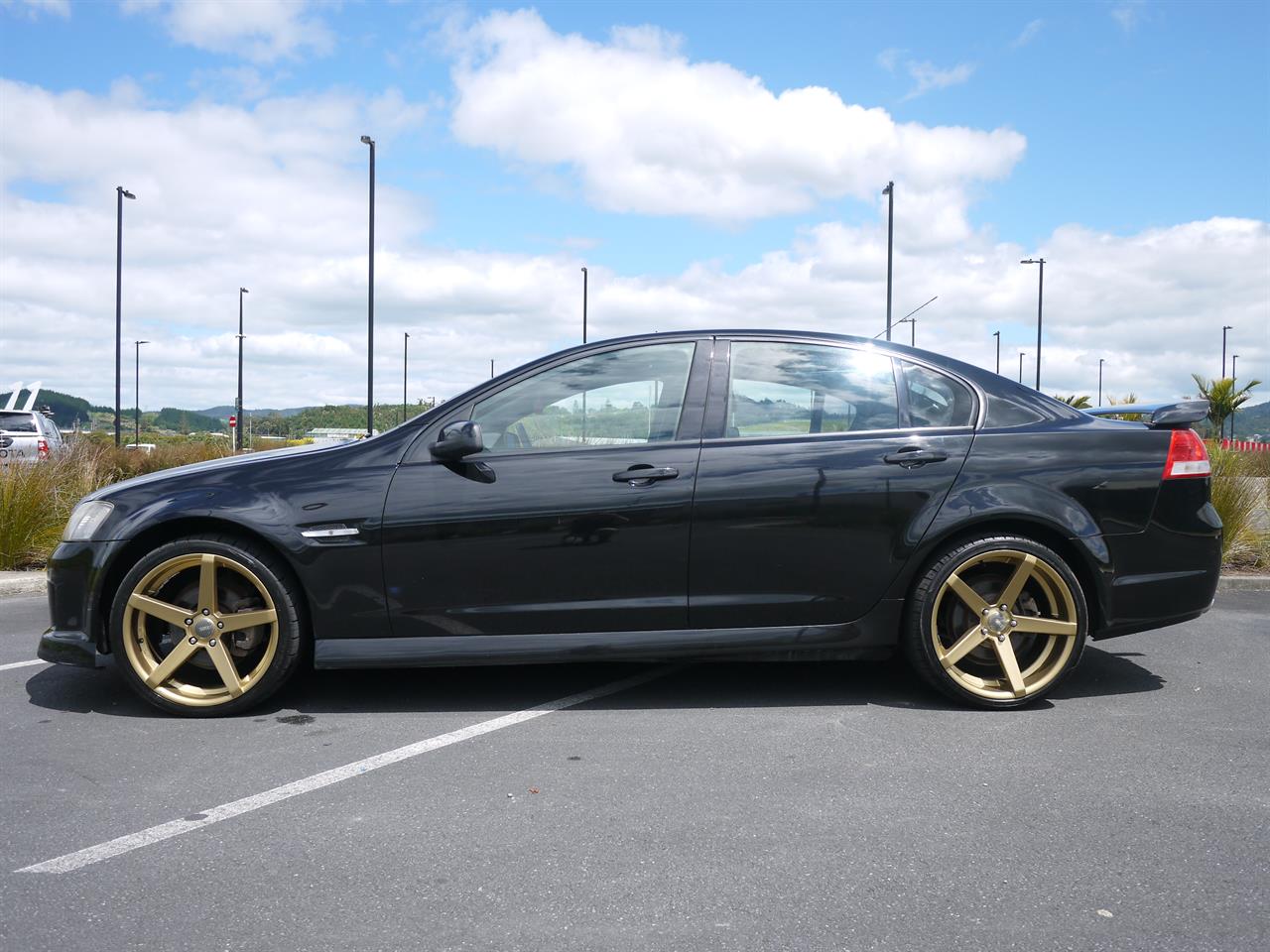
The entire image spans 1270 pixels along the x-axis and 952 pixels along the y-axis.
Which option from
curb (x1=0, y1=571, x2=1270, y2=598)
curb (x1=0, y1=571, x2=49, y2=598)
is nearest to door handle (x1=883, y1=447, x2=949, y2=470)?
curb (x1=0, y1=571, x2=1270, y2=598)

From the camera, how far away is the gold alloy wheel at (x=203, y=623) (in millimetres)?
4184

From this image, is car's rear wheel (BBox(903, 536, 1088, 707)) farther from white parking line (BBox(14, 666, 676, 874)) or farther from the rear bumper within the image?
white parking line (BBox(14, 666, 676, 874))

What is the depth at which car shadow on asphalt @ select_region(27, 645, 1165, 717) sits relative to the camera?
441 centimetres

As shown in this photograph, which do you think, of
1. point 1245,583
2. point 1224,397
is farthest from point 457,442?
point 1224,397

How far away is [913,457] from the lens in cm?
431

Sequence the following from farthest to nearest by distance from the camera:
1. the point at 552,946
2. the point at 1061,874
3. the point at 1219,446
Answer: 1. the point at 1219,446
2. the point at 1061,874
3. the point at 552,946

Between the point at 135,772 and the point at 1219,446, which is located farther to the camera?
the point at 1219,446

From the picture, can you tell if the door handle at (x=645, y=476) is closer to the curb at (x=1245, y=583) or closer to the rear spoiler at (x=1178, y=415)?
the rear spoiler at (x=1178, y=415)

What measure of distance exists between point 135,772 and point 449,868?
1.47 metres

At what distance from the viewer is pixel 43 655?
4.28 metres

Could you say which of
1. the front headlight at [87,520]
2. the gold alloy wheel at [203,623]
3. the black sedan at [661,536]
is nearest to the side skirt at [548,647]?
the black sedan at [661,536]

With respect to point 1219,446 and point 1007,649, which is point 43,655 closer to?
point 1007,649

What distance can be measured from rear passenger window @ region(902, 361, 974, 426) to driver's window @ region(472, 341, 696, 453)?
0.98 m

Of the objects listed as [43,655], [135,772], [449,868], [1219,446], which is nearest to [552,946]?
[449,868]
